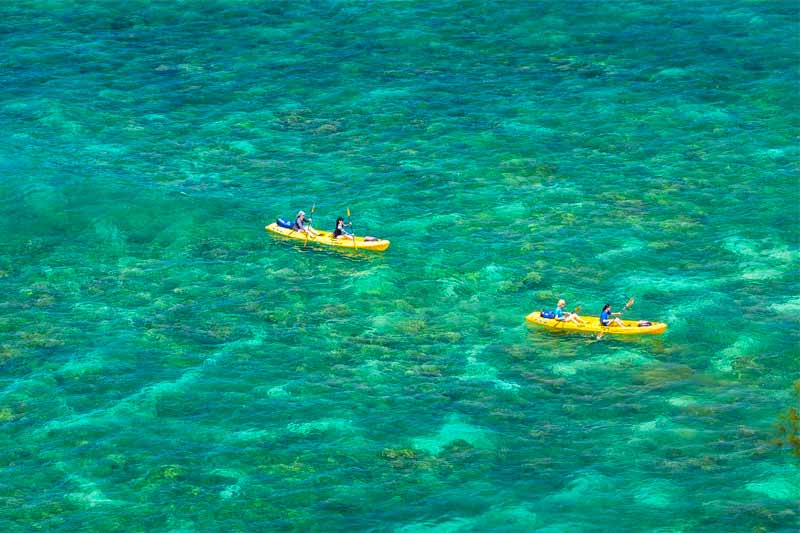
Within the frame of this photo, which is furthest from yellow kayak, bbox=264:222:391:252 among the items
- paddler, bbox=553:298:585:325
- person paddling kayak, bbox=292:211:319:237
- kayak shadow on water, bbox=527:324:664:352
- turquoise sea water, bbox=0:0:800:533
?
paddler, bbox=553:298:585:325

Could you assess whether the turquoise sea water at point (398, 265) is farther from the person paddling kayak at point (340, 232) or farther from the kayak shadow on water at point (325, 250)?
the person paddling kayak at point (340, 232)

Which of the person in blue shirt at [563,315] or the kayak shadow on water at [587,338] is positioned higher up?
the person in blue shirt at [563,315]

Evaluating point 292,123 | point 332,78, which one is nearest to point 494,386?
point 292,123

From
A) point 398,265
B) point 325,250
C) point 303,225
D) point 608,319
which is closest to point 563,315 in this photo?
point 608,319

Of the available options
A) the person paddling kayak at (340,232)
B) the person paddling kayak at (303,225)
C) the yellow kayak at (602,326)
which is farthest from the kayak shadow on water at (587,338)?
the person paddling kayak at (303,225)

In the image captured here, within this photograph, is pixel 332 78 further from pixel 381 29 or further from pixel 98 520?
pixel 98 520

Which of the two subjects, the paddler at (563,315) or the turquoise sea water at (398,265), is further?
the paddler at (563,315)

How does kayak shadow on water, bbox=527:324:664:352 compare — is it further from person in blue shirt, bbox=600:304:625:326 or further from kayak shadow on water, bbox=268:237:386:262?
kayak shadow on water, bbox=268:237:386:262
